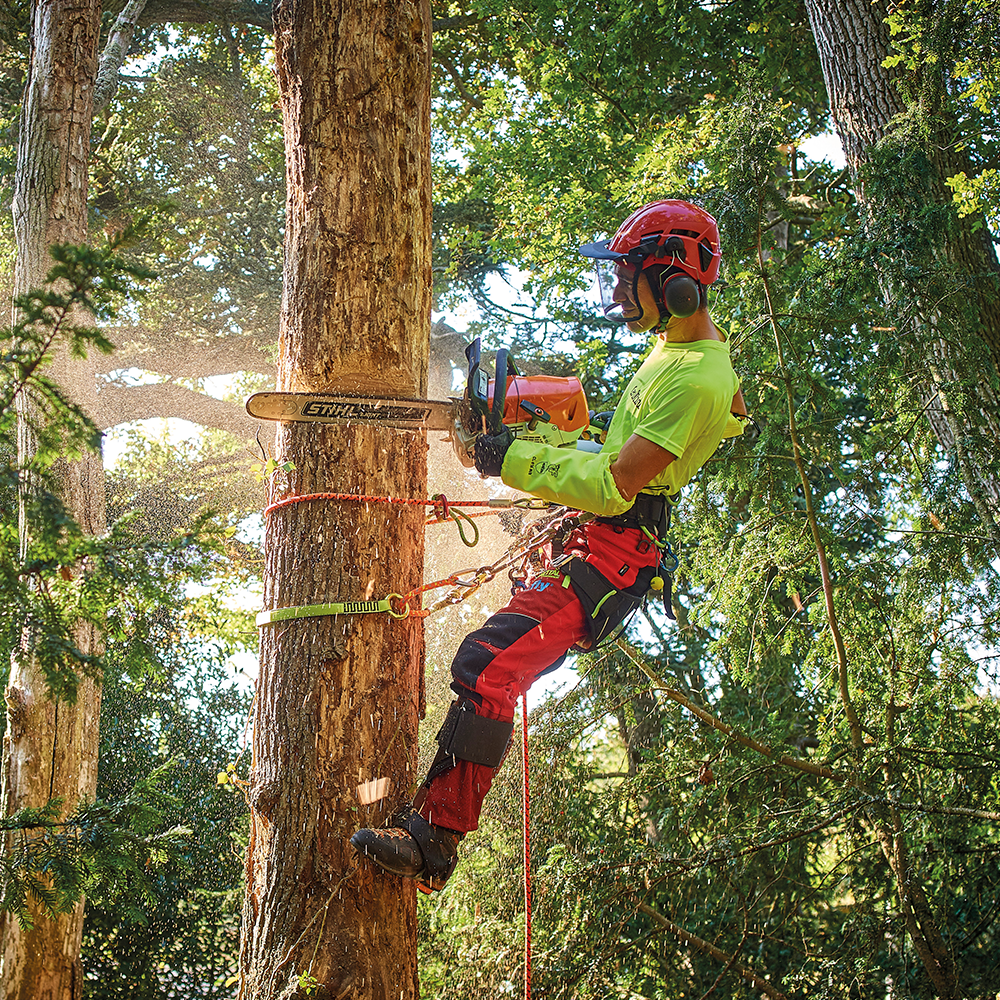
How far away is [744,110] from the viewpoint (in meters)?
4.37

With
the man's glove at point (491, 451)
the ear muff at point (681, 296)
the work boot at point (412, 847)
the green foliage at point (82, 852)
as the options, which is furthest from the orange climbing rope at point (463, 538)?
the green foliage at point (82, 852)

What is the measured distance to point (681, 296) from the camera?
293 centimetres

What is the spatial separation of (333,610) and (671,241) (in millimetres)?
1593

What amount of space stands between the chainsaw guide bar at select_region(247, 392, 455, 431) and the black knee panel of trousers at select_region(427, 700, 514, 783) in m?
0.88

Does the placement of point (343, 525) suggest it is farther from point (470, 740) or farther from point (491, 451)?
point (470, 740)

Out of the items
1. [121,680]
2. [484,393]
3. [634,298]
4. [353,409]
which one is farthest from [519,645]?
[121,680]

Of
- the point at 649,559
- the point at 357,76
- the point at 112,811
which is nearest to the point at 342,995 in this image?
the point at 649,559

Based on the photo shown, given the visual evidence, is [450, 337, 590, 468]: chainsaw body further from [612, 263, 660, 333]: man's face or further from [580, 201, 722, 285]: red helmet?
[580, 201, 722, 285]: red helmet

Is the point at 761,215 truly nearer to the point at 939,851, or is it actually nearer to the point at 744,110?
the point at 744,110

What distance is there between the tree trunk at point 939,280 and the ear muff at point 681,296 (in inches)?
90.9

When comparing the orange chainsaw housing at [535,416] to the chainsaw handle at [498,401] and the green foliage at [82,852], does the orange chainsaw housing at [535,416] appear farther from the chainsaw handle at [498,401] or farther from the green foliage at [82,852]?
the green foliage at [82,852]

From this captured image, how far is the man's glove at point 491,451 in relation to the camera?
274 centimetres

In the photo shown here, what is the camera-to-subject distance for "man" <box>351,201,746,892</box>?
2.70 m

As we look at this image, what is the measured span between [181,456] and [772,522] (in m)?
13.8
